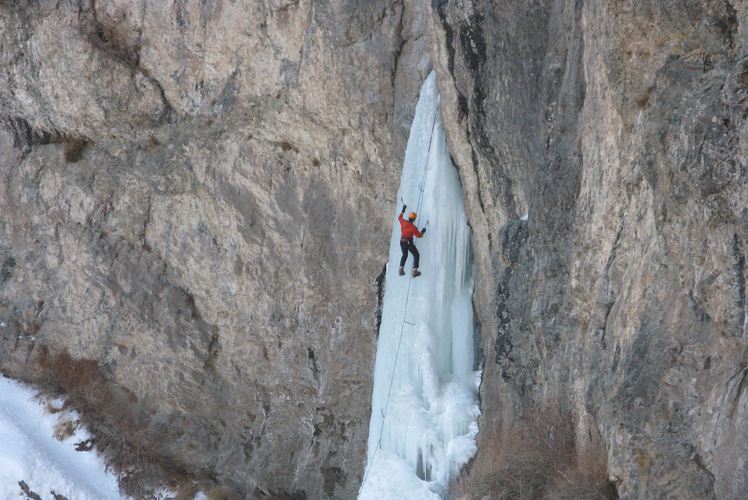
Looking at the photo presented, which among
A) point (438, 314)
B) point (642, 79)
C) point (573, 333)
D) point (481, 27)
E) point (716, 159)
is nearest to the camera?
point (716, 159)

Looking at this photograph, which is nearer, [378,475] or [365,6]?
[378,475]

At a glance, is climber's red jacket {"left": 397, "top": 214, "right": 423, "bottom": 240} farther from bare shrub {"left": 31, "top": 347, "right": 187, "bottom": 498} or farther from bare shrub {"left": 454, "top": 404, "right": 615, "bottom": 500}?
bare shrub {"left": 31, "top": 347, "right": 187, "bottom": 498}

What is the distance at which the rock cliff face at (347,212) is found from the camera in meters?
5.62

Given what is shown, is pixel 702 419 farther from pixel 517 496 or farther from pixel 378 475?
pixel 378 475

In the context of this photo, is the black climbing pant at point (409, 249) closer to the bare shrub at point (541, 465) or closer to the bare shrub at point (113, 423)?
the bare shrub at point (541, 465)

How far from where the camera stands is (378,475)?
421 inches

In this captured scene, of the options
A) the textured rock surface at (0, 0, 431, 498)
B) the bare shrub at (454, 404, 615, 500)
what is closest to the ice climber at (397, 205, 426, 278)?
the textured rock surface at (0, 0, 431, 498)

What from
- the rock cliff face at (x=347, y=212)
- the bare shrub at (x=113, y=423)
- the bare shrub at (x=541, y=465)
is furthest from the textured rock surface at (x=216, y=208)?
the bare shrub at (x=541, y=465)

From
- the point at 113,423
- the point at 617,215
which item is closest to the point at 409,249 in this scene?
the point at 617,215

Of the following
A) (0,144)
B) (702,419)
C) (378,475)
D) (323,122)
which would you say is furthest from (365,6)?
(0,144)

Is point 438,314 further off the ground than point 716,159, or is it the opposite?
point 716,159

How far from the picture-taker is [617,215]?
689 cm

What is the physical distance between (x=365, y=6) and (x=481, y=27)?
2.70 meters

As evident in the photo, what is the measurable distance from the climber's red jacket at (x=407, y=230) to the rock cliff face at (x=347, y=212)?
889mm
